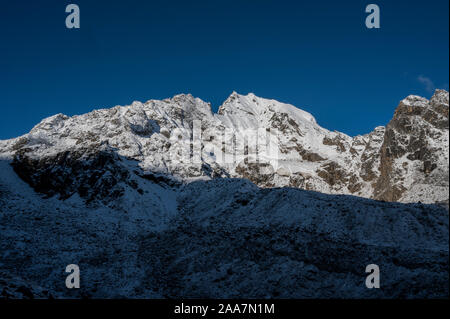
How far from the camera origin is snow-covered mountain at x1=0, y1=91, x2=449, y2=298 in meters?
21.6

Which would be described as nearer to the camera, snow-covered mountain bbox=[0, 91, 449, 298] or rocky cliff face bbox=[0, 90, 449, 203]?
snow-covered mountain bbox=[0, 91, 449, 298]

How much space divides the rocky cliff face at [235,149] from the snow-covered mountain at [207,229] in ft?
1.46

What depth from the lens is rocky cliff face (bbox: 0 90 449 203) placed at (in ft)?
155

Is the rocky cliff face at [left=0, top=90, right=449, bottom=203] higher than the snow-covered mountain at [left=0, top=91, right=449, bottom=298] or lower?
higher

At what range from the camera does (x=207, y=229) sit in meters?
Answer: 33.5

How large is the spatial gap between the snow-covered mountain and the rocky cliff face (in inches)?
17.6

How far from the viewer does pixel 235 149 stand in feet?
373

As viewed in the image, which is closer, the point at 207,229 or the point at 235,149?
the point at 207,229

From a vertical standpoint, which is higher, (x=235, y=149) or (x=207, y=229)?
(x=235, y=149)

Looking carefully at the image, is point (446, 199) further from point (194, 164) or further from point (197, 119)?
point (197, 119)

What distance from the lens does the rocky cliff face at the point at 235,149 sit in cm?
4731

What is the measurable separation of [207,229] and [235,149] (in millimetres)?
80894
